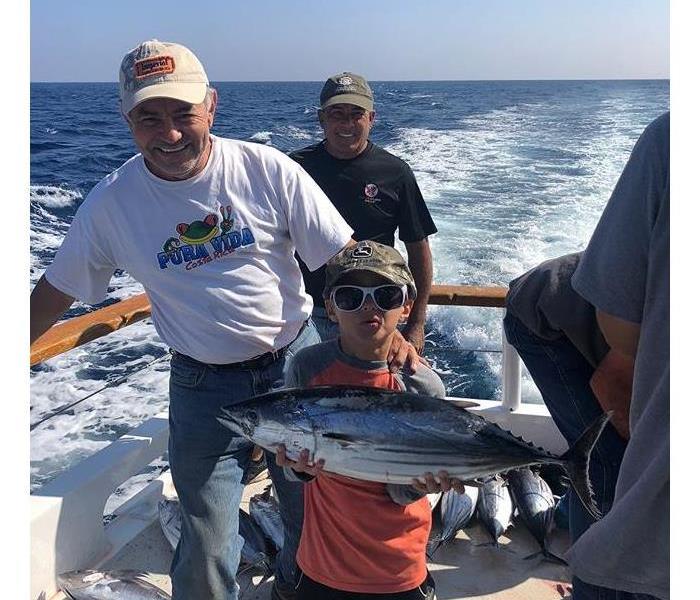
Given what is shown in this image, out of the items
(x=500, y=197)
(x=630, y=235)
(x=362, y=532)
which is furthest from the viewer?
(x=500, y=197)

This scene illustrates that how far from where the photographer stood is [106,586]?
253 centimetres

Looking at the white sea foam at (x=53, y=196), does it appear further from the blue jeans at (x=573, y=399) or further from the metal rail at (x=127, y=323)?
the blue jeans at (x=573, y=399)

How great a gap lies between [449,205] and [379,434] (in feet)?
31.6

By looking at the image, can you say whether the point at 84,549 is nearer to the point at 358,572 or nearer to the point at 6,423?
the point at 358,572

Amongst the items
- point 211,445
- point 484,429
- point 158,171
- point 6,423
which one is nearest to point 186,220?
point 158,171

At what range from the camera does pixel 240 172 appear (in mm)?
2158

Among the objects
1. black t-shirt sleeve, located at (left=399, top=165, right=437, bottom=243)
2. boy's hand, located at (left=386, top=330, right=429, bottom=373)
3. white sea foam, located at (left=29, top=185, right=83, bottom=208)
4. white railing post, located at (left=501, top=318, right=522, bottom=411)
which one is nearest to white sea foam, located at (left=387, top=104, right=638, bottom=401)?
white railing post, located at (left=501, top=318, right=522, bottom=411)

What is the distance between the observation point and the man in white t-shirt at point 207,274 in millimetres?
2105

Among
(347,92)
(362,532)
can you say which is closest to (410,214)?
(347,92)

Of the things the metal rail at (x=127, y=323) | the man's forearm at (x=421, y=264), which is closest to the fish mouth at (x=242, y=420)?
the metal rail at (x=127, y=323)

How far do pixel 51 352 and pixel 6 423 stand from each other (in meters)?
1.57

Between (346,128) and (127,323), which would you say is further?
(346,128)

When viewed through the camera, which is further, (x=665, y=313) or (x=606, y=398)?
(x=606, y=398)

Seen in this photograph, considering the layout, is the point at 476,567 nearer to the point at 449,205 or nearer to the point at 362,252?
the point at 362,252
